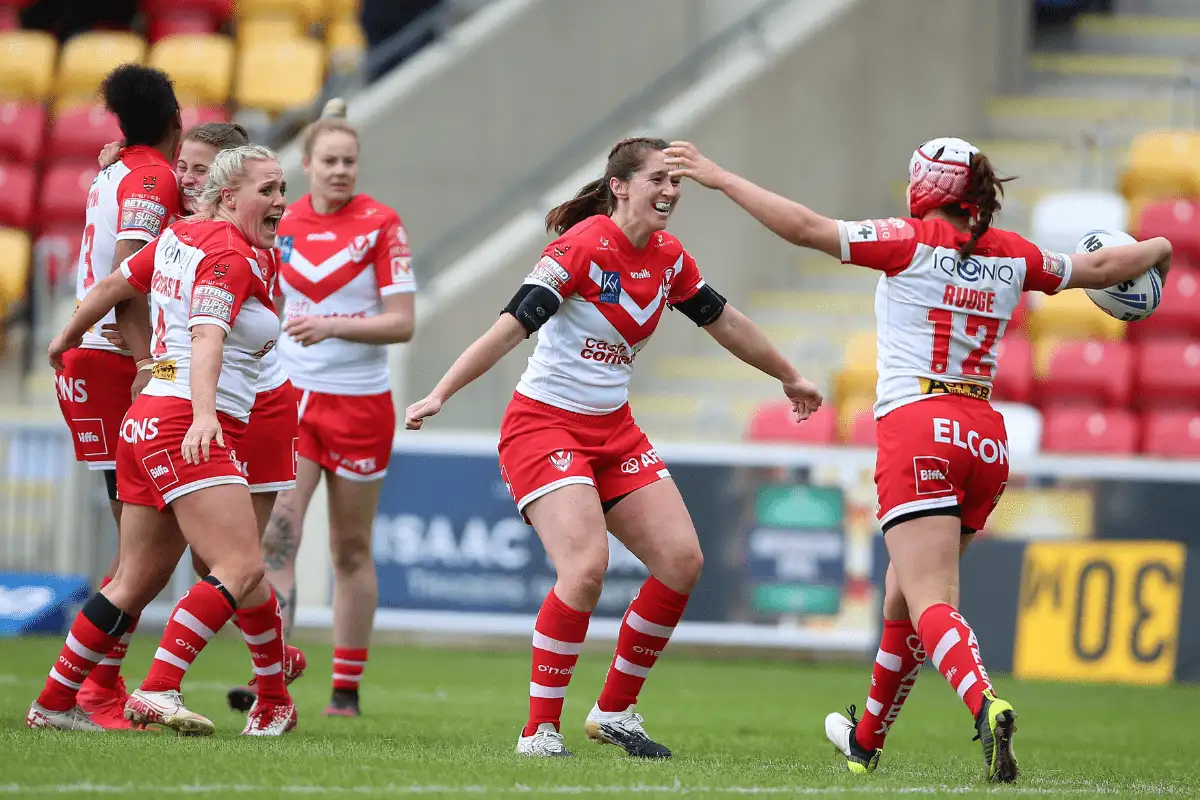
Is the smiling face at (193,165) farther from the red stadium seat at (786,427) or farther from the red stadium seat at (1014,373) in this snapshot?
the red stadium seat at (1014,373)

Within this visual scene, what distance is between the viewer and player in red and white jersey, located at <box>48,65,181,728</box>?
21.4ft

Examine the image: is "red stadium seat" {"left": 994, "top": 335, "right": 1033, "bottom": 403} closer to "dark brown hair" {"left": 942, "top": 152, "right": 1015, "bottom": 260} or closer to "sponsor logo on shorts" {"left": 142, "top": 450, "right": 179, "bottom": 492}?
"dark brown hair" {"left": 942, "top": 152, "right": 1015, "bottom": 260}

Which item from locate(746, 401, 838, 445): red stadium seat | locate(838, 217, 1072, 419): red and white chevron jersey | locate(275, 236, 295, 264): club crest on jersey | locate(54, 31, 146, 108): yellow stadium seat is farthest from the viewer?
locate(54, 31, 146, 108): yellow stadium seat

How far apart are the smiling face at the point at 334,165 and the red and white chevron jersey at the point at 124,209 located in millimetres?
960

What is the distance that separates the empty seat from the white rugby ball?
823 cm

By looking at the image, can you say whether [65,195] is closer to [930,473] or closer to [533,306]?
[533,306]

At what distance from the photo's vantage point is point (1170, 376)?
14016 millimetres

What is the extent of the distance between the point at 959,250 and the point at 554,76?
11.4 metres

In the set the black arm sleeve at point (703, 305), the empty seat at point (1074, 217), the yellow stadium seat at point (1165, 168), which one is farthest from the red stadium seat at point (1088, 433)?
the black arm sleeve at point (703, 305)

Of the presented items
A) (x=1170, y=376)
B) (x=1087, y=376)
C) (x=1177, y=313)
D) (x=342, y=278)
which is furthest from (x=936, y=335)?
(x=1177, y=313)

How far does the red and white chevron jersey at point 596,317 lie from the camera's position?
614 centimetres

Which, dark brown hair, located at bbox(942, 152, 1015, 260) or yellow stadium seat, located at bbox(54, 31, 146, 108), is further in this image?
yellow stadium seat, located at bbox(54, 31, 146, 108)

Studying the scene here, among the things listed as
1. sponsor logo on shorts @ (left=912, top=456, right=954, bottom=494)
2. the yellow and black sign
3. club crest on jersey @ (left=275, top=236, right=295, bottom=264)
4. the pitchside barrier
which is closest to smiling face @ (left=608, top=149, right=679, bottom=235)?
sponsor logo on shorts @ (left=912, top=456, right=954, bottom=494)

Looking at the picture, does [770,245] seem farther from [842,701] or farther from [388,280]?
[388,280]
